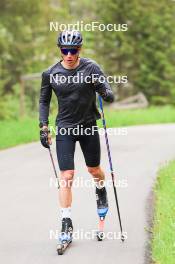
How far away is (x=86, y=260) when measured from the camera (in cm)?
751

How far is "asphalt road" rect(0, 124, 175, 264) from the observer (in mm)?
7816

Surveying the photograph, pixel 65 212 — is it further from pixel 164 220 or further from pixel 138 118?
pixel 138 118

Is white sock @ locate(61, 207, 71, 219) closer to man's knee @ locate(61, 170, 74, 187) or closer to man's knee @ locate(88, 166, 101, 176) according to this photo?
man's knee @ locate(61, 170, 74, 187)

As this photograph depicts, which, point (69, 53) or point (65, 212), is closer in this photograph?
point (69, 53)

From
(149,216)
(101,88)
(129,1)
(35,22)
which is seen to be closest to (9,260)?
(101,88)

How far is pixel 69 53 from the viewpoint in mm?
7840

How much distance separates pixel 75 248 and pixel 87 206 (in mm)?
2309

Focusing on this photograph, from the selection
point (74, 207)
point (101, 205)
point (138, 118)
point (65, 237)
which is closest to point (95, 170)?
point (101, 205)

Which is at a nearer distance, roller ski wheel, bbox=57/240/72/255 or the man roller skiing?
roller ski wheel, bbox=57/240/72/255

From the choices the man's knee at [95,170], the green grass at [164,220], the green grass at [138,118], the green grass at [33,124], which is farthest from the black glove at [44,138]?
the green grass at [138,118]

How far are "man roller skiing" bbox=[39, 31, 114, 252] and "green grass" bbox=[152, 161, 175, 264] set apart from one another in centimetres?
95

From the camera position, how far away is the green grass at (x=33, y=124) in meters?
19.1

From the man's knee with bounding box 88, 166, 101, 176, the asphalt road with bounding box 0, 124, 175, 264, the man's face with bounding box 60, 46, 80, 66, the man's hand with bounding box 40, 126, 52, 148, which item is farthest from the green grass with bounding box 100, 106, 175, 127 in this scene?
the man's face with bounding box 60, 46, 80, 66

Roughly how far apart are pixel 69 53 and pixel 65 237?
1.82 metres
